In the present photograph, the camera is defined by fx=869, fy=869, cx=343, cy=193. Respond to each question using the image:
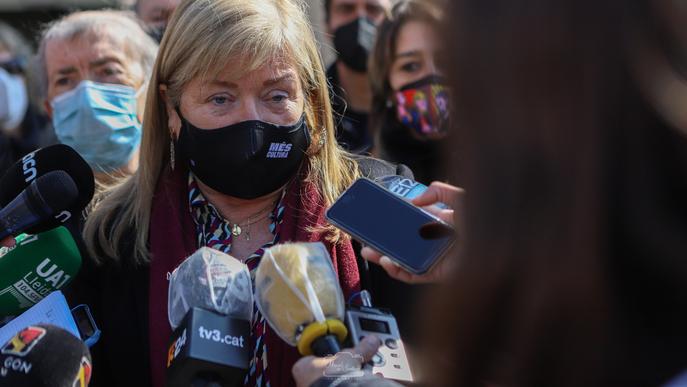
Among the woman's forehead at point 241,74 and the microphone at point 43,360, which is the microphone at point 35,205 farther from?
the woman's forehead at point 241,74

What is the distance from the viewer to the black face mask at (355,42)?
4.94 metres

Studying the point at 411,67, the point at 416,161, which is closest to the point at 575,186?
the point at 416,161

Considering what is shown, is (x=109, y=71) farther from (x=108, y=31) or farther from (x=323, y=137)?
(x=323, y=137)

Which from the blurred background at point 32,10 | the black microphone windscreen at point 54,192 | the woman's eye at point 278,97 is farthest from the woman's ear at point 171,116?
the blurred background at point 32,10

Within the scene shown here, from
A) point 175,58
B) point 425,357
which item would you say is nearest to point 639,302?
point 425,357

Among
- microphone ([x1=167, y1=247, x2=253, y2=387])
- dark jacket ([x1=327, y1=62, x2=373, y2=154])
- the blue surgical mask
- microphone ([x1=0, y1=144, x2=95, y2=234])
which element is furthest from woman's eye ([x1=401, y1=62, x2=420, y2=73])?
microphone ([x1=167, y1=247, x2=253, y2=387])

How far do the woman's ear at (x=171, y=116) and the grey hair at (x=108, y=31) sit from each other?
3.18 ft

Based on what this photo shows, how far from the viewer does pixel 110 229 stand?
8.75 feet

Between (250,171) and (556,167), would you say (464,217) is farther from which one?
(250,171)

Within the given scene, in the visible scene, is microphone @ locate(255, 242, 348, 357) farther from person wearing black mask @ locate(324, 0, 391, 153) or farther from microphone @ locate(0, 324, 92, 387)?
person wearing black mask @ locate(324, 0, 391, 153)

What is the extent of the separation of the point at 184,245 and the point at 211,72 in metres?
0.52

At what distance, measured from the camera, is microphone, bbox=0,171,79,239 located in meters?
2.10

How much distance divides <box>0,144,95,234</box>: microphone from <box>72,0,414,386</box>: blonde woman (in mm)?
312

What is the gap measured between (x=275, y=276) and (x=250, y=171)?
2.83 ft
